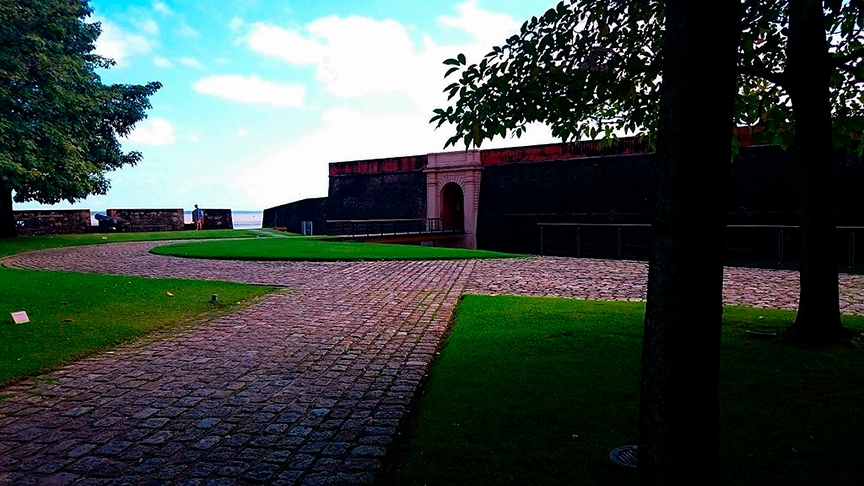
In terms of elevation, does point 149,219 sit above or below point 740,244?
above

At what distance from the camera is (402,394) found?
4.26m

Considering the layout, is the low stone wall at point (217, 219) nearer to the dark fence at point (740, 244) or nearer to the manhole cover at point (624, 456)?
the dark fence at point (740, 244)

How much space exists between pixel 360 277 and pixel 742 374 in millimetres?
8328

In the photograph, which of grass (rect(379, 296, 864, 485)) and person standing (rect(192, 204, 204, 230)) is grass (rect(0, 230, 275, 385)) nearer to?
grass (rect(379, 296, 864, 485))

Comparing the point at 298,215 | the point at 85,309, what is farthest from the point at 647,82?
the point at 298,215

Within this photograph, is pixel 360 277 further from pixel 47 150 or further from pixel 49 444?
pixel 47 150

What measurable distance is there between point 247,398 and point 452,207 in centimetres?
3088

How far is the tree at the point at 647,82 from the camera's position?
454 centimetres

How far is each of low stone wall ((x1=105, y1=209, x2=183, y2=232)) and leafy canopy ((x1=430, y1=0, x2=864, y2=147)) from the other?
1313 inches

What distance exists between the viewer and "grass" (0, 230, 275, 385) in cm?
550

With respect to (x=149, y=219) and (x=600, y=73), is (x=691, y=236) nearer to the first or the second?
(x=600, y=73)

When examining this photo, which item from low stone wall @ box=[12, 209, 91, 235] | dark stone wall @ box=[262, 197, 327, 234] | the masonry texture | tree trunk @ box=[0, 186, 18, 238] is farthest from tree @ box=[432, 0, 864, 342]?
dark stone wall @ box=[262, 197, 327, 234]

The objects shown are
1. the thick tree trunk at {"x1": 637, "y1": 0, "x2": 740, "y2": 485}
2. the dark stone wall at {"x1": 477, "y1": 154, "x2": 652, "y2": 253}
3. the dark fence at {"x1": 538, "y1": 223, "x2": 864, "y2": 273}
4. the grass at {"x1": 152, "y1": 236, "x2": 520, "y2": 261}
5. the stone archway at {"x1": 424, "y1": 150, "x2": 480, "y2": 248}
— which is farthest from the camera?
the stone archway at {"x1": 424, "y1": 150, "x2": 480, "y2": 248}

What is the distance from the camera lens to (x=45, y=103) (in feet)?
65.3
